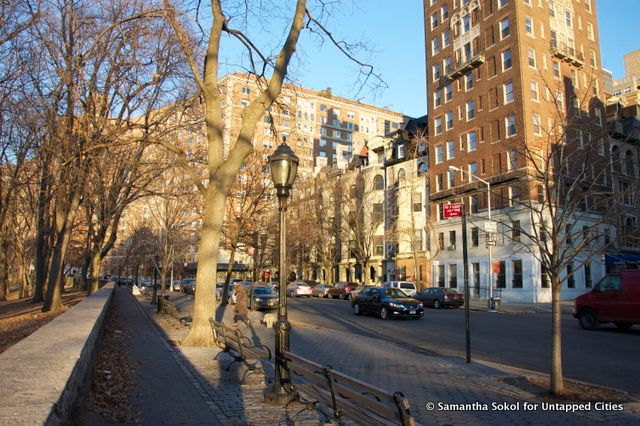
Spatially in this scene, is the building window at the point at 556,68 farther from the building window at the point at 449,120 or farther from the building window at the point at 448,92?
the building window at the point at 449,120

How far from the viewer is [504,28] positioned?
137 feet

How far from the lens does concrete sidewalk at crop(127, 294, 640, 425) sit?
6.27m

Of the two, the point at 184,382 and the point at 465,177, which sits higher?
the point at 465,177

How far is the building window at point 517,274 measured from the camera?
1518 inches

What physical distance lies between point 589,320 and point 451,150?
98.9 ft

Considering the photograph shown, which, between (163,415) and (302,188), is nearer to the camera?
(163,415)

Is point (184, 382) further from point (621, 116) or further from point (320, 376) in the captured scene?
point (621, 116)

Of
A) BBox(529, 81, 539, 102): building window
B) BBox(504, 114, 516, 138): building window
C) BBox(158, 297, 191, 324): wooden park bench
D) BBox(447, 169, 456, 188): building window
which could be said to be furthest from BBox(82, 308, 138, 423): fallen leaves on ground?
BBox(447, 169, 456, 188): building window

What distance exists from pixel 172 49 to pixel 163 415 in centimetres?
1535

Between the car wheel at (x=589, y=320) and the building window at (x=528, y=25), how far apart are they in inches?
1182

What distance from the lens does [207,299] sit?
39.5 feet

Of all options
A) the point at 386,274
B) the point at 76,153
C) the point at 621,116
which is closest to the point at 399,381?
the point at 76,153

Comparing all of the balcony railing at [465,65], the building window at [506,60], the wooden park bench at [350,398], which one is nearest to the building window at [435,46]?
the balcony railing at [465,65]

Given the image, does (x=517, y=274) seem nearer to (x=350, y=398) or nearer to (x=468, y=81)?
(x=468, y=81)
